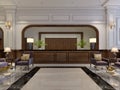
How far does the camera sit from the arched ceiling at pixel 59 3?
12.3 meters

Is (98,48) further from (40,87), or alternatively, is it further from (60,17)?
(40,87)

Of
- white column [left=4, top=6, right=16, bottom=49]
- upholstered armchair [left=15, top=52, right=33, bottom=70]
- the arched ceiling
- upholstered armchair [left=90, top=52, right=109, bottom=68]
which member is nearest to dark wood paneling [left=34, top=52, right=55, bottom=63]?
white column [left=4, top=6, right=16, bottom=49]

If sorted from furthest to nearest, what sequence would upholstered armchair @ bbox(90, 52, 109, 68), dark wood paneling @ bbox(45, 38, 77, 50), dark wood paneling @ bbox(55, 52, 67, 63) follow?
dark wood paneling @ bbox(45, 38, 77, 50) < dark wood paneling @ bbox(55, 52, 67, 63) < upholstered armchair @ bbox(90, 52, 109, 68)

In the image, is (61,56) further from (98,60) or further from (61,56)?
(98,60)

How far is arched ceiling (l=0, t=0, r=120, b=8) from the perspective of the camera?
12.3 metres

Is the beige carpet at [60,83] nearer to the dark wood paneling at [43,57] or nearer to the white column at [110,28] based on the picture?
the dark wood paneling at [43,57]

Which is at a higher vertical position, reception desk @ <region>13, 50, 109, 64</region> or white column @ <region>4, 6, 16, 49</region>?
white column @ <region>4, 6, 16, 49</region>

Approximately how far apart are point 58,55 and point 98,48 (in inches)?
92.3

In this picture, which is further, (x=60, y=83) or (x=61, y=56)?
(x=61, y=56)

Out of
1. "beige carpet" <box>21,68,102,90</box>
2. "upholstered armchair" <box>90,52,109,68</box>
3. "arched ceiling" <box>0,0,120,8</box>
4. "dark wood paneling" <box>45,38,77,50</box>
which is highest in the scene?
"arched ceiling" <box>0,0,120,8</box>

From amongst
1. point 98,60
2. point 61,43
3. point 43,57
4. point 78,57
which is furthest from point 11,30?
point 98,60

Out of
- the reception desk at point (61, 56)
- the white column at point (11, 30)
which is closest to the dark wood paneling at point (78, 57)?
the reception desk at point (61, 56)

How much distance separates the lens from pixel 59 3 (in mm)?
12859

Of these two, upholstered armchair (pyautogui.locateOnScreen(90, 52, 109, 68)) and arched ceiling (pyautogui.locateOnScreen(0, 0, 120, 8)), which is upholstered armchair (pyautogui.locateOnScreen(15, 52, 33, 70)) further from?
upholstered armchair (pyautogui.locateOnScreen(90, 52, 109, 68))
